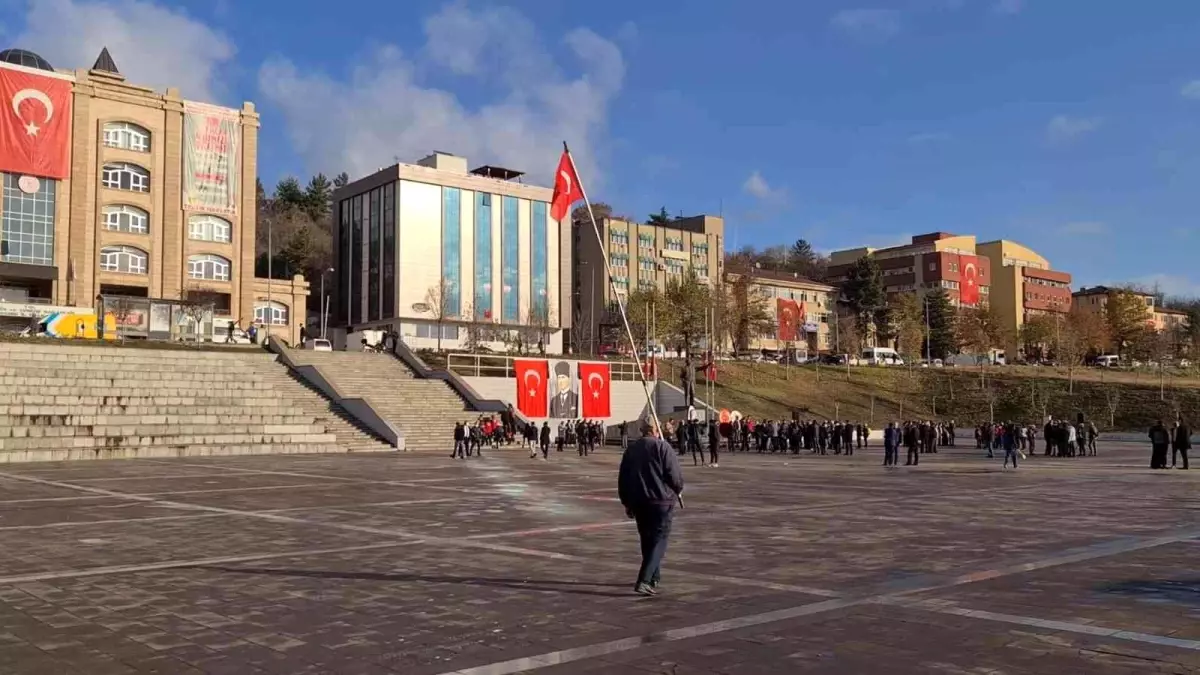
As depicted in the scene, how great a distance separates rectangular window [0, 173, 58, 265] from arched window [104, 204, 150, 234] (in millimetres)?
3478

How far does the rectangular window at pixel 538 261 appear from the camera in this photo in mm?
A: 87000

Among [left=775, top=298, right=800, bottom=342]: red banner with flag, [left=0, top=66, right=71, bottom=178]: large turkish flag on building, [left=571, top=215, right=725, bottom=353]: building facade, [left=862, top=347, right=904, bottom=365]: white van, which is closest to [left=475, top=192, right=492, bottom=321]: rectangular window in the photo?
[left=571, top=215, right=725, bottom=353]: building facade

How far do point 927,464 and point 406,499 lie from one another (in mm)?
19457

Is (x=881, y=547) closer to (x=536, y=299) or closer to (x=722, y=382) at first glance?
(x=722, y=382)

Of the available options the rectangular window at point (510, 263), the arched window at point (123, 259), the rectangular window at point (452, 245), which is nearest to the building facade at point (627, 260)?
the rectangular window at point (510, 263)

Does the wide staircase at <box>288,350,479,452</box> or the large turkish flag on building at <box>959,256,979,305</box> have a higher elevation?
the large turkish flag on building at <box>959,256,979,305</box>

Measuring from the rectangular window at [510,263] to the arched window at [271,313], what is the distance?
18518mm

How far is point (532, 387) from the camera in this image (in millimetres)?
48906

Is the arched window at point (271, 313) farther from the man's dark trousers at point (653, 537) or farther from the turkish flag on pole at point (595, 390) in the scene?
the man's dark trousers at point (653, 537)

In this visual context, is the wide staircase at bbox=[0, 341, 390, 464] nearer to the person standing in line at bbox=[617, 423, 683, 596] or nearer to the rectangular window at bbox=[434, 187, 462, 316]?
the person standing in line at bbox=[617, 423, 683, 596]

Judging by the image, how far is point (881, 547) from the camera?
1155cm

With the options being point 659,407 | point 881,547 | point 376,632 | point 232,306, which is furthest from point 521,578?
point 232,306

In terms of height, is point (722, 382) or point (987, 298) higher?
point (987, 298)

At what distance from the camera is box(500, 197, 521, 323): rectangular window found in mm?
85750
